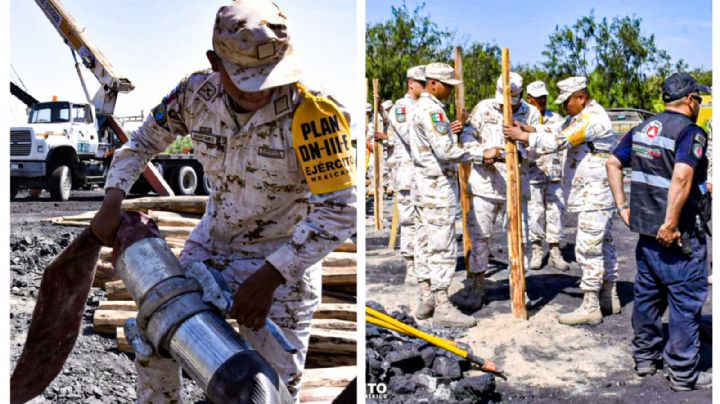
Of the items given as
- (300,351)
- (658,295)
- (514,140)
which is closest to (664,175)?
(658,295)

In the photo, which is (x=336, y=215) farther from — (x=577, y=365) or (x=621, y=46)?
(x=621, y=46)

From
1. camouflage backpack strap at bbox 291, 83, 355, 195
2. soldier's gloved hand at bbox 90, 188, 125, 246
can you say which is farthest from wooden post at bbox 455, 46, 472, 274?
soldier's gloved hand at bbox 90, 188, 125, 246

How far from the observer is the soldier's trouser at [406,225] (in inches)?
257

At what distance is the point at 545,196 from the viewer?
705 cm

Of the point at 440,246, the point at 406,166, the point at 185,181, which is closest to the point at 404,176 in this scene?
the point at 406,166

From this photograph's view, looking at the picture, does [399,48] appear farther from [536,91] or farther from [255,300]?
[255,300]

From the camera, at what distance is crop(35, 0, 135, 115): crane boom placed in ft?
31.2

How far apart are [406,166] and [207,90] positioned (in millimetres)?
4285

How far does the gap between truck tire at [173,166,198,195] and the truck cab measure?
1369mm

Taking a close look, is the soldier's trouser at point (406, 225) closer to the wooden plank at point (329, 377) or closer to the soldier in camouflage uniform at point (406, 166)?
the soldier in camouflage uniform at point (406, 166)

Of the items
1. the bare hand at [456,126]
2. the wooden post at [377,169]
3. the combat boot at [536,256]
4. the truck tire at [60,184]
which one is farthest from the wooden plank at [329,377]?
the truck tire at [60,184]

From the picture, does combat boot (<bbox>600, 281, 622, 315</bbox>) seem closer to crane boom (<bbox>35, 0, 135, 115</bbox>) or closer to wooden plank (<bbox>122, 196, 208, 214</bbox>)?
wooden plank (<bbox>122, 196, 208, 214</bbox>)

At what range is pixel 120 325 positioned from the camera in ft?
14.5

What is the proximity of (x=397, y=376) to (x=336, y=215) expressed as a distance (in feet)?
6.77
